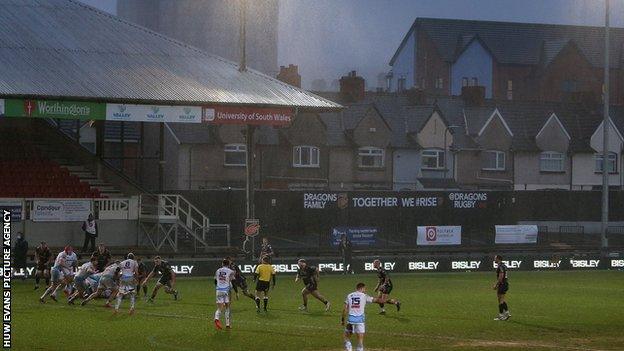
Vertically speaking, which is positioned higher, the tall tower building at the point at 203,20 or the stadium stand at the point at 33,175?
the tall tower building at the point at 203,20

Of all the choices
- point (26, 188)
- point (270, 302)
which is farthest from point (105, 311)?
point (26, 188)

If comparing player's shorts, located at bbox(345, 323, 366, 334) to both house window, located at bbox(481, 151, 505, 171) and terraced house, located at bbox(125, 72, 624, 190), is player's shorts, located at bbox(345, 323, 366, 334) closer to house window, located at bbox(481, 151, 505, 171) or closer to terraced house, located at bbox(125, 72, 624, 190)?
terraced house, located at bbox(125, 72, 624, 190)

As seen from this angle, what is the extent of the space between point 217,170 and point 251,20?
25.9 meters

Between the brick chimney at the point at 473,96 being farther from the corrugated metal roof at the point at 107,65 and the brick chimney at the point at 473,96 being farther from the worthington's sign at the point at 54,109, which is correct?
the worthington's sign at the point at 54,109

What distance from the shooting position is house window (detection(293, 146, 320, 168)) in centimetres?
8562

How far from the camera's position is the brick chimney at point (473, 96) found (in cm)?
9562

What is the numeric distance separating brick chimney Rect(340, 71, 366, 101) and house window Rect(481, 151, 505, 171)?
11607 mm

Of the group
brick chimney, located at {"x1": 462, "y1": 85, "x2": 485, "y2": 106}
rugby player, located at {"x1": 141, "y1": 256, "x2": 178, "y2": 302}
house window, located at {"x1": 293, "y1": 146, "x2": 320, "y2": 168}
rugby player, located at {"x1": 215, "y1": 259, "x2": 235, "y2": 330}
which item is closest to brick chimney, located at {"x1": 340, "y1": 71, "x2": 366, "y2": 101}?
house window, located at {"x1": 293, "y1": 146, "x2": 320, "y2": 168}

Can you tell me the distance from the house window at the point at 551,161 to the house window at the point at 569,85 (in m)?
24.9

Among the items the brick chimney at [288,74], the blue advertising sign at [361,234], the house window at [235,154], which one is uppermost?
the brick chimney at [288,74]

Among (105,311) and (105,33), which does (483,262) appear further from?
(105,311)

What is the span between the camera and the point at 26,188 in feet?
193

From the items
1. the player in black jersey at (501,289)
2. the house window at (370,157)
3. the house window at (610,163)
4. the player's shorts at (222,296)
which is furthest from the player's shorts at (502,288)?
the house window at (610,163)

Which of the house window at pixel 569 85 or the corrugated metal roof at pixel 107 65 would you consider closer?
the corrugated metal roof at pixel 107 65
